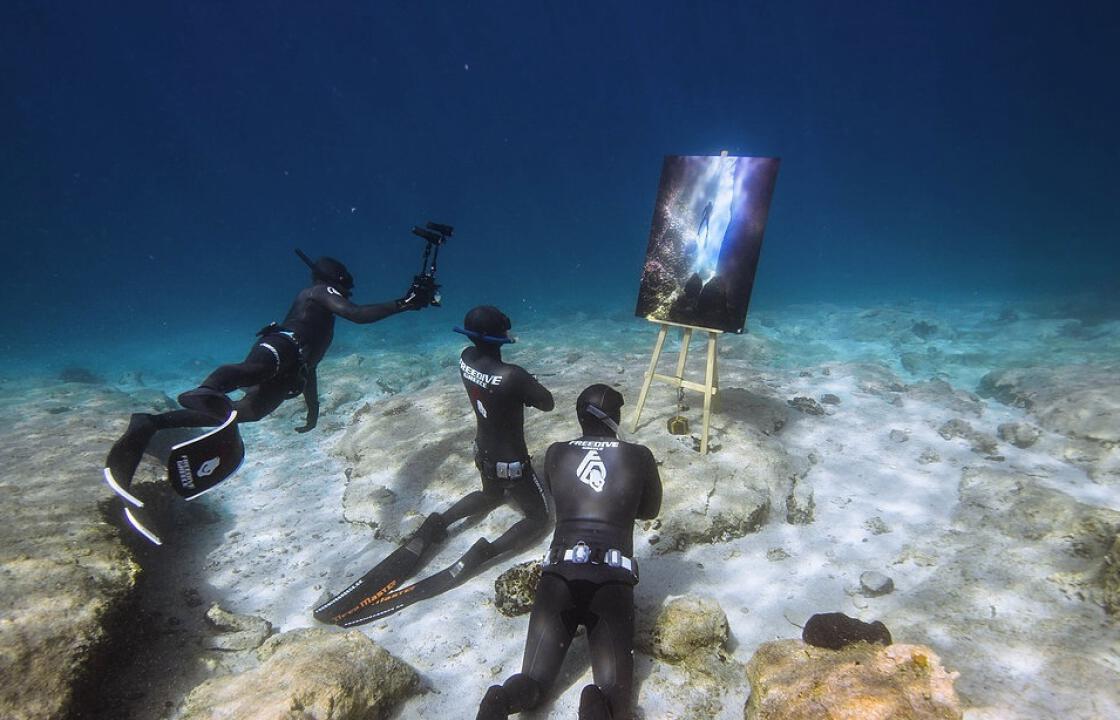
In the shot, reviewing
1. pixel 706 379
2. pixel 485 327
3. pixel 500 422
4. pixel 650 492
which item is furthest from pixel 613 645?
pixel 706 379

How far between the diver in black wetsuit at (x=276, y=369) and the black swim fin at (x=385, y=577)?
6.94 feet

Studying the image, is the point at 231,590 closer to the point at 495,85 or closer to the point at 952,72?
the point at 952,72

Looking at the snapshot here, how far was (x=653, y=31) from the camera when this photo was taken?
3125 inches

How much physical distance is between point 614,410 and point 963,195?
5005 inches

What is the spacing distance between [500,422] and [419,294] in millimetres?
1832

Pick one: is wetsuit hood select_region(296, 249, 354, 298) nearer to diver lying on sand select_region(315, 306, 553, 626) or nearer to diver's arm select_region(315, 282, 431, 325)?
diver's arm select_region(315, 282, 431, 325)

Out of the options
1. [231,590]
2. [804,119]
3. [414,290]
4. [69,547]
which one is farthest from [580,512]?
[804,119]

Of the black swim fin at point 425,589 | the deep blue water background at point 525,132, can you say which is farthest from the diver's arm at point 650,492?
the deep blue water background at point 525,132

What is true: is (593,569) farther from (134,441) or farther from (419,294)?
(134,441)

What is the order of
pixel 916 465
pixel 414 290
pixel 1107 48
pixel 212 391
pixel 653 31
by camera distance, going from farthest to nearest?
pixel 653 31 → pixel 1107 48 → pixel 916 465 → pixel 414 290 → pixel 212 391

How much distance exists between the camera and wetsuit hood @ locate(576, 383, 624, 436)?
3826 millimetres

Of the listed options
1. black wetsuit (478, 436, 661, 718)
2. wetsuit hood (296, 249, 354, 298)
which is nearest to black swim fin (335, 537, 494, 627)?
black wetsuit (478, 436, 661, 718)

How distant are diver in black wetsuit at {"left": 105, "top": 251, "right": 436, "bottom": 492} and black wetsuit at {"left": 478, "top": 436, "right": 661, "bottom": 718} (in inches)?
115

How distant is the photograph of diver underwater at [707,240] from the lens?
245 inches
